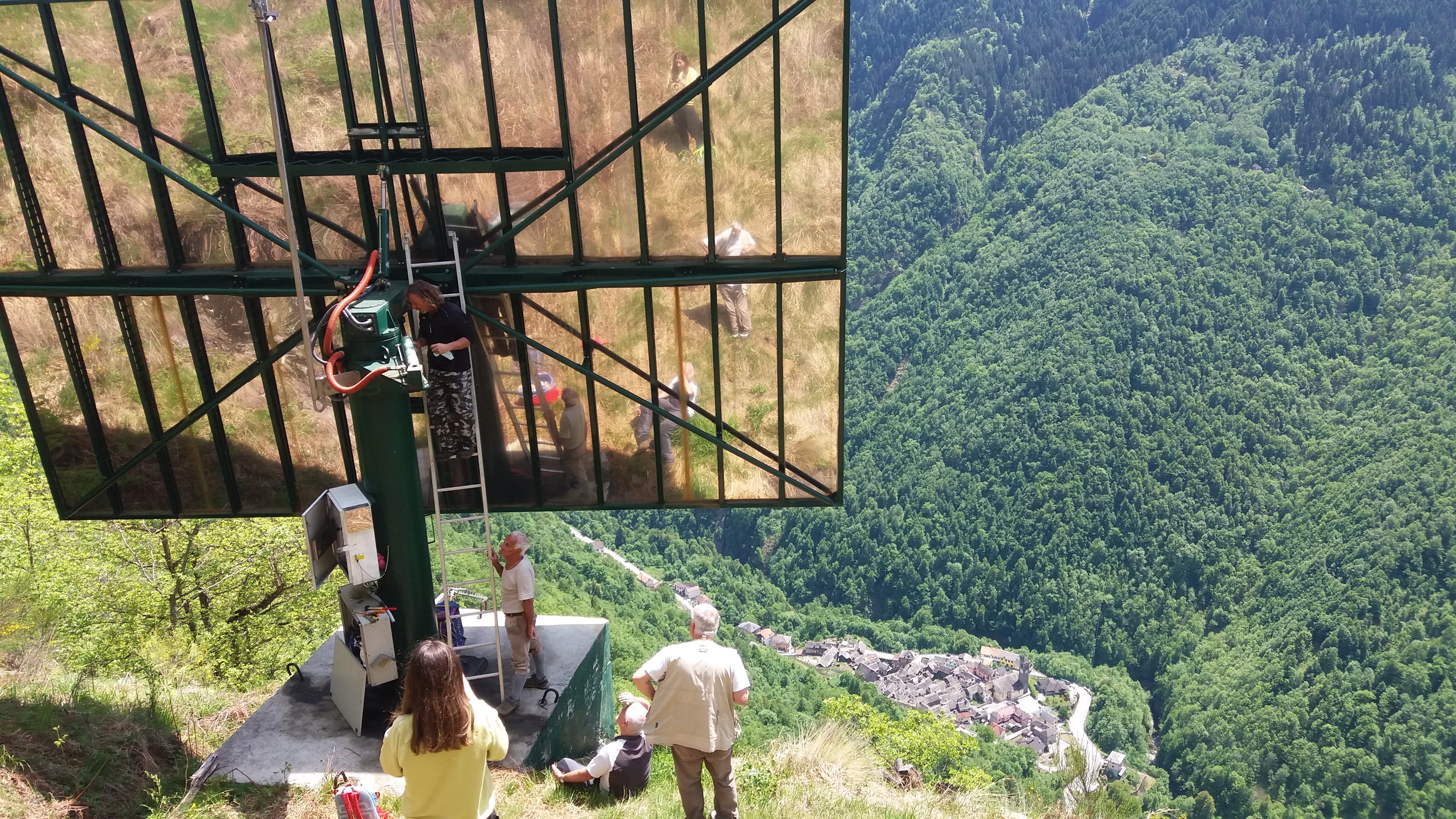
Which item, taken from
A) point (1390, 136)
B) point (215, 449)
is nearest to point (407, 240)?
point (215, 449)

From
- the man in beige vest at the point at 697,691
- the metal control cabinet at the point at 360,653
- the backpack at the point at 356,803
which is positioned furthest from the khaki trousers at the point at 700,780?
the metal control cabinet at the point at 360,653

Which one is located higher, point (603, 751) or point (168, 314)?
point (168, 314)

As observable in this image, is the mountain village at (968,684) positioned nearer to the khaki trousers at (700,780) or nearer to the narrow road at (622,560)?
the narrow road at (622,560)

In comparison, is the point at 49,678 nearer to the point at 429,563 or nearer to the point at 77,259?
the point at 77,259

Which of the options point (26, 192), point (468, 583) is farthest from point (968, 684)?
point (26, 192)

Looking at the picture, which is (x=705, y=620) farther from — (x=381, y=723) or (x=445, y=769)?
(x=381, y=723)

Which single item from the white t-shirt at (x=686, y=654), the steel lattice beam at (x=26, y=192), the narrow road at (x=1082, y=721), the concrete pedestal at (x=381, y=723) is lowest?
the narrow road at (x=1082, y=721)

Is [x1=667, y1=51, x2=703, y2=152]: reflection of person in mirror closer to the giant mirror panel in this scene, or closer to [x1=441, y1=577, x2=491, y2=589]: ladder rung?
the giant mirror panel
